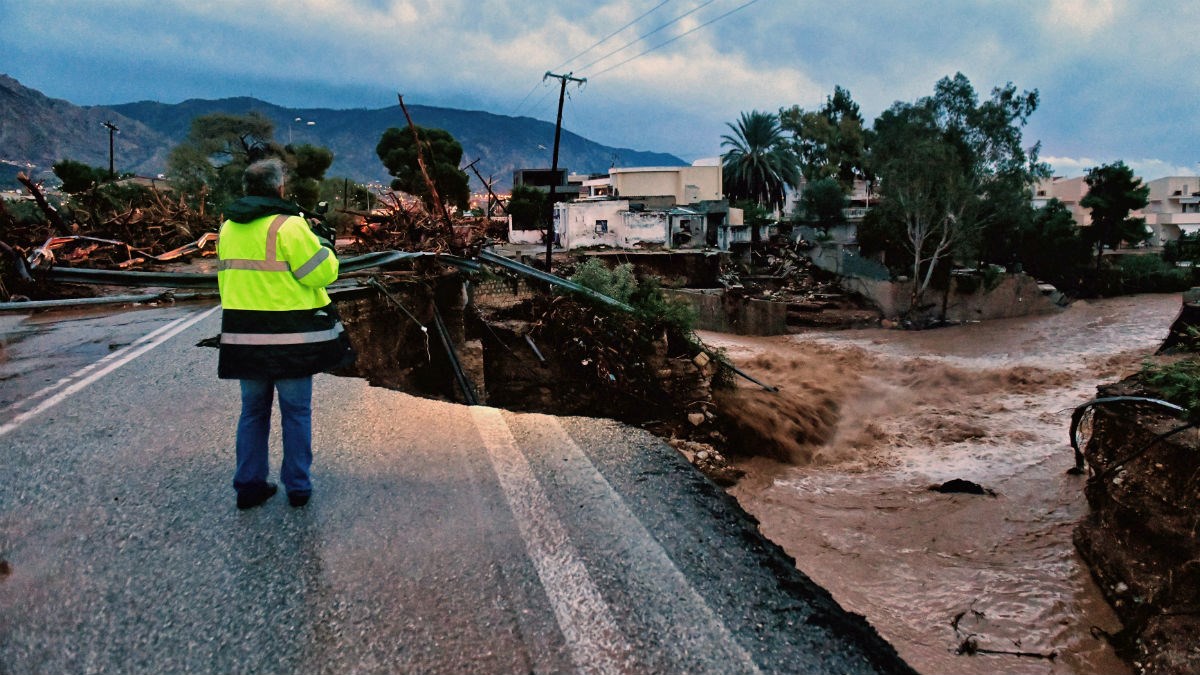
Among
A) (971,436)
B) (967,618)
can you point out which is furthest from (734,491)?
(971,436)

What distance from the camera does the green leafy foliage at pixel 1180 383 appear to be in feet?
18.2

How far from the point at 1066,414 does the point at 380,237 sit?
18001mm

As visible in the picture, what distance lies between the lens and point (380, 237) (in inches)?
422

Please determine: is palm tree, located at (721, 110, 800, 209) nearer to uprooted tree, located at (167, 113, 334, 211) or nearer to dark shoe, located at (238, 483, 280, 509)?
uprooted tree, located at (167, 113, 334, 211)

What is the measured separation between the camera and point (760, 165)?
2606 inches

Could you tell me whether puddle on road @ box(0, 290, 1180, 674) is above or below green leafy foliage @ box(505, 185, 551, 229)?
below

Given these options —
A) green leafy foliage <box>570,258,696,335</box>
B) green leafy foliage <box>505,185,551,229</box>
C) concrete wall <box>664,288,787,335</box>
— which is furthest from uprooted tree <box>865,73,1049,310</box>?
green leafy foliage <box>570,258,696,335</box>

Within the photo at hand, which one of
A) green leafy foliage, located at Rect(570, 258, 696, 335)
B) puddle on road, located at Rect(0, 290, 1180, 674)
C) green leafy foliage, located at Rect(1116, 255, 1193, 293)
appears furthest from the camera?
green leafy foliage, located at Rect(1116, 255, 1193, 293)

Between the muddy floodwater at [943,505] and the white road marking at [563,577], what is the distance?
155 inches

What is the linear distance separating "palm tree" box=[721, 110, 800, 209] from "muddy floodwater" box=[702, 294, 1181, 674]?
43617 mm

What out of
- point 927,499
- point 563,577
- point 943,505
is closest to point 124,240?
point 563,577

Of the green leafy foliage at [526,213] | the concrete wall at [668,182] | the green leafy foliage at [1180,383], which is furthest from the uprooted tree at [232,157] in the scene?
the green leafy foliage at [1180,383]

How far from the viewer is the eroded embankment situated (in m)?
5.27

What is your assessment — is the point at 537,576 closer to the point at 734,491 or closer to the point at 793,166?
the point at 734,491
